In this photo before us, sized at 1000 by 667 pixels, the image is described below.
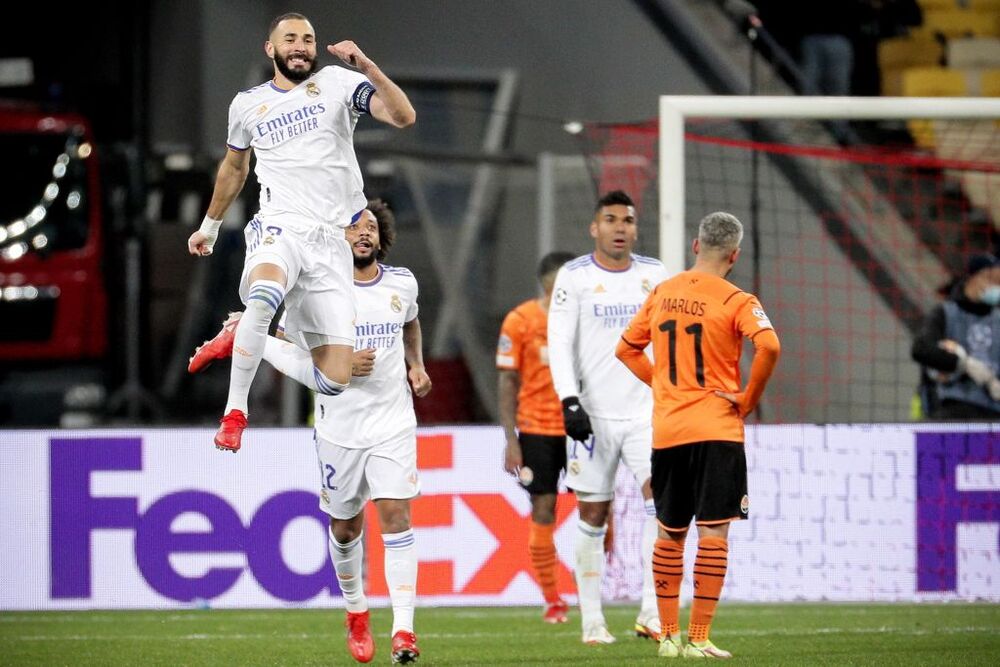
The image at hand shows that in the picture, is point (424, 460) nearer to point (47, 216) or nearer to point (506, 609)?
point (506, 609)

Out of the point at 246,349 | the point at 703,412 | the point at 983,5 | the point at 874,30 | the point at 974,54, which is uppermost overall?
the point at 983,5

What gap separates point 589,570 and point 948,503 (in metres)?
3.17

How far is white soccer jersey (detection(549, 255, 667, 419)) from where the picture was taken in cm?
912

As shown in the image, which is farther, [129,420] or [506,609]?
[129,420]

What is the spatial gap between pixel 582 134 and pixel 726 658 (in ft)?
16.9

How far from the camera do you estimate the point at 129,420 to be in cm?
1608

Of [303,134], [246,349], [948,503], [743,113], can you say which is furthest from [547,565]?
[303,134]

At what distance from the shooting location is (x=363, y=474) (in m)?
8.13

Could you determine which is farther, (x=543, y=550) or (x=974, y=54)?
(x=974, y=54)

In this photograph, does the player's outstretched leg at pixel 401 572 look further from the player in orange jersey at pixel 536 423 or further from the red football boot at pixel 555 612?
the red football boot at pixel 555 612

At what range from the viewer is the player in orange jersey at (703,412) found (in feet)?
25.3

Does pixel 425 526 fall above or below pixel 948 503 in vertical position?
below

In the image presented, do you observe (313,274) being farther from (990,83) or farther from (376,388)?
(990,83)

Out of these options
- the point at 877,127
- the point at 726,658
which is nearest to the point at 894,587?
the point at 726,658
